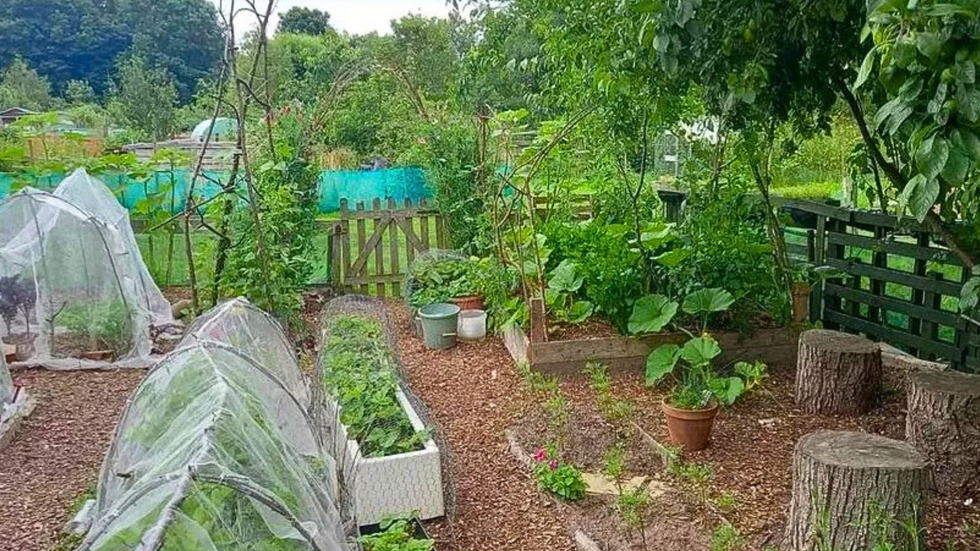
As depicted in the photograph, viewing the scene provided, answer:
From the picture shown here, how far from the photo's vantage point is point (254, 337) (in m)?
3.36

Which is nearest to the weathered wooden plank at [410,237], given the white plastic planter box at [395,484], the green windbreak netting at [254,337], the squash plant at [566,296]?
the squash plant at [566,296]

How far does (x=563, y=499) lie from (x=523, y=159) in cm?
278

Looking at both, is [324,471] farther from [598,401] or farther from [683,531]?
[598,401]

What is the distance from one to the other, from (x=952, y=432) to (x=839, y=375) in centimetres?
88

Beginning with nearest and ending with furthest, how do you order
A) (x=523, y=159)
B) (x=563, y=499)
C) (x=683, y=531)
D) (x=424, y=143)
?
(x=683, y=531), (x=563, y=499), (x=523, y=159), (x=424, y=143)

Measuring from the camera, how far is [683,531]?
9.82ft

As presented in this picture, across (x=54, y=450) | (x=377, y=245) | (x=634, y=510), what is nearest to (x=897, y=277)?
(x=634, y=510)

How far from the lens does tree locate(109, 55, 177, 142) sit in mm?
16391

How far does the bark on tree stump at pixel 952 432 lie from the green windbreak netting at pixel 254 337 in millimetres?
2761

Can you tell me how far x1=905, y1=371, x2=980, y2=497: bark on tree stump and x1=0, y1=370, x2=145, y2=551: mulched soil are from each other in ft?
12.8

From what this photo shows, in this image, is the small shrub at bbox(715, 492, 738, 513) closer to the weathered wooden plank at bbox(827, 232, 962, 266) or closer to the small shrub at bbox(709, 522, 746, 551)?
the small shrub at bbox(709, 522, 746, 551)

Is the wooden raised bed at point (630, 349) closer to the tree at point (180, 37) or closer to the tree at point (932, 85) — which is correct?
→ the tree at point (932, 85)

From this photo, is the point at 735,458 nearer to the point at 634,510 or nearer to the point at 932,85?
the point at 634,510

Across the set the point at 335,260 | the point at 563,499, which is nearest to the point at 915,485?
the point at 563,499
